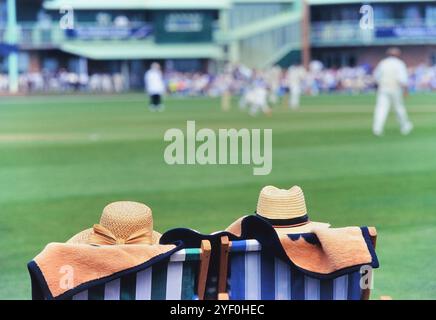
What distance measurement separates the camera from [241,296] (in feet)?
15.3

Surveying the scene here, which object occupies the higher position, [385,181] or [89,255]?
[89,255]

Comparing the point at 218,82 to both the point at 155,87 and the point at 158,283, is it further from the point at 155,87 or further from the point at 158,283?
the point at 158,283

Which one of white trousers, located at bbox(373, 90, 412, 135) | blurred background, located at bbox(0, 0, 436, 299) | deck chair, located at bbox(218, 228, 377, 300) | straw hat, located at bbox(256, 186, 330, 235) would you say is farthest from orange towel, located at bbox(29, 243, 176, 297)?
white trousers, located at bbox(373, 90, 412, 135)

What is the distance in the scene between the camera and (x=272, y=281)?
15.2ft

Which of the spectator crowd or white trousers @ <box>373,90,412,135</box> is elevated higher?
white trousers @ <box>373,90,412,135</box>

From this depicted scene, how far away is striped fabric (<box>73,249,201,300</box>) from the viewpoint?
4.43 m

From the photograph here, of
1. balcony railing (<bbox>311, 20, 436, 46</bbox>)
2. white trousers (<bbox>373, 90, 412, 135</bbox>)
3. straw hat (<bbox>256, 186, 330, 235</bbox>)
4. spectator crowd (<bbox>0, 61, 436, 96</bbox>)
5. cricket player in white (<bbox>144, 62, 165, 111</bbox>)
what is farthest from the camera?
balcony railing (<bbox>311, 20, 436, 46</bbox>)

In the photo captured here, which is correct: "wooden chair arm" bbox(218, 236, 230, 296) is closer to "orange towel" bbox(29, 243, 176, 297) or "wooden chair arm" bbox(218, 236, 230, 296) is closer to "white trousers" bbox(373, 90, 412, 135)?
"orange towel" bbox(29, 243, 176, 297)

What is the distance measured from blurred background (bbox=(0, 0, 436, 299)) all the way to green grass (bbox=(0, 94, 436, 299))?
0.03 meters

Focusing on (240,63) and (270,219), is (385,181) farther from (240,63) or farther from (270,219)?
(240,63)

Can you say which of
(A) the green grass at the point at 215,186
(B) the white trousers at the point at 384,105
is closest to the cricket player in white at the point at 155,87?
(A) the green grass at the point at 215,186

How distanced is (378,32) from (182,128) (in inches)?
1809
